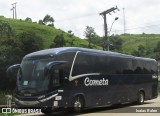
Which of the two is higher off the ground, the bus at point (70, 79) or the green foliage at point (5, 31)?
the green foliage at point (5, 31)

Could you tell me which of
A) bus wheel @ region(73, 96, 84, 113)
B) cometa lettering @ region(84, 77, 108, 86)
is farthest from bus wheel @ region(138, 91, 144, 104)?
bus wheel @ region(73, 96, 84, 113)

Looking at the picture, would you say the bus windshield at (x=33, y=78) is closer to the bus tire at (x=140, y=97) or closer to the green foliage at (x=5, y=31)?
the bus tire at (x=140, y=97)

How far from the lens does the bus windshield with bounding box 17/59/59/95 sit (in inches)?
692

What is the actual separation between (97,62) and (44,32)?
3555 inches

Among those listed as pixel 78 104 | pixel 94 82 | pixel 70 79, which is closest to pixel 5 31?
pixel 94 82

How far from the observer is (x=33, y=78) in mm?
17844

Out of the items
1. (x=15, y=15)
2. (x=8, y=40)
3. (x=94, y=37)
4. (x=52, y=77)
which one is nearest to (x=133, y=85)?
(x=52, y=77)

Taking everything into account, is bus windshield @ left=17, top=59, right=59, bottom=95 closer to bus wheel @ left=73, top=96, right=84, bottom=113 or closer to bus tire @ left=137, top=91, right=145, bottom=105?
bus wheel @ left=73, top=96, right=84, bottom=113

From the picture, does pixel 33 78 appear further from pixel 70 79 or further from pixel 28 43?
pixel 28 43

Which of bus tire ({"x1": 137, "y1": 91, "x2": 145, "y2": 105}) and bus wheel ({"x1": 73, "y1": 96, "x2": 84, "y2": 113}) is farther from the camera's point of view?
bus tire ({"x1": 137, "y1": 91, "x2": 145, "y2": 105})

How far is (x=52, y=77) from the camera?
17672 mm

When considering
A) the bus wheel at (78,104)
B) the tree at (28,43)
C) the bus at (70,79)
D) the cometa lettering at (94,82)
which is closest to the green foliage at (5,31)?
the tree at (28,43)

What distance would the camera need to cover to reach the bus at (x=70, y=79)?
17.6 m

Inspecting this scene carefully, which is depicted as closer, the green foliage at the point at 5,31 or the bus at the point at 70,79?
the bus at the point at 70,79
